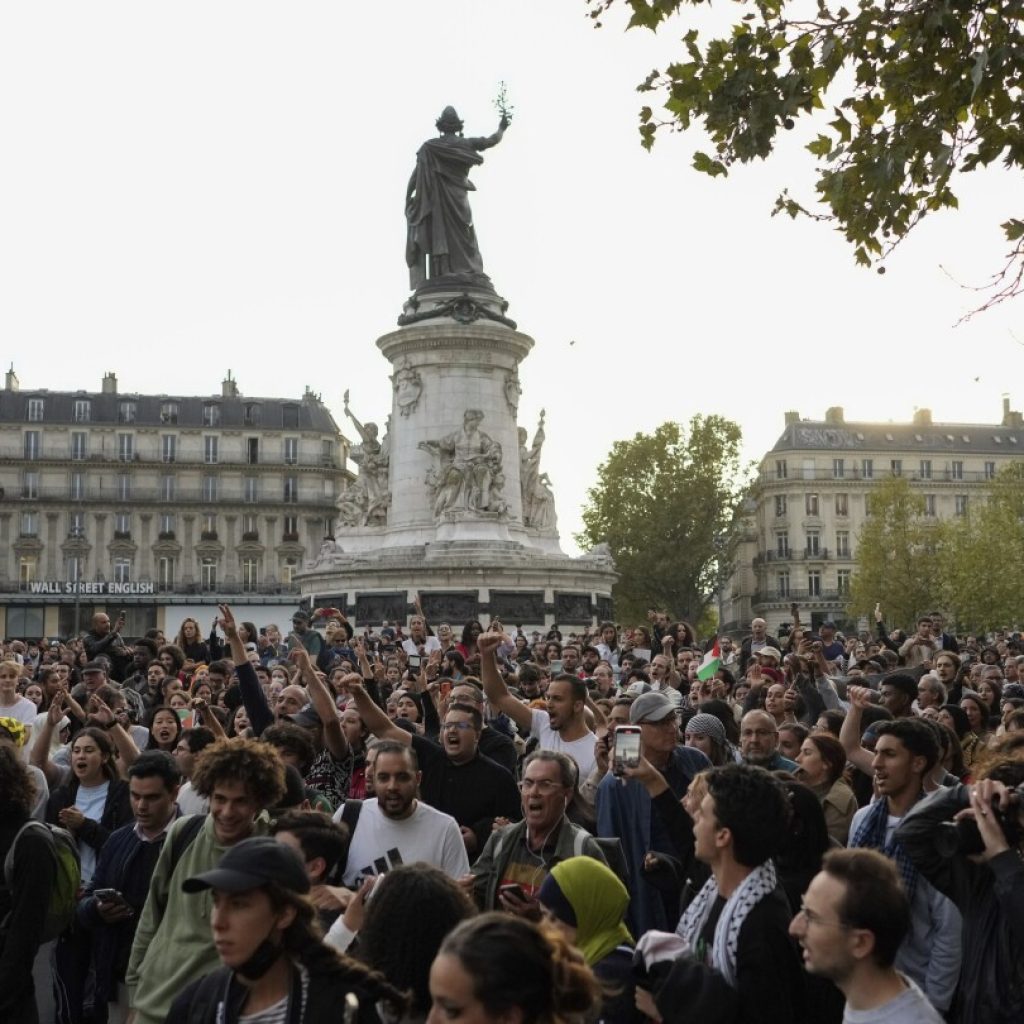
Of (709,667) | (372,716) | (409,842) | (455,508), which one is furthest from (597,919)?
(455,508)

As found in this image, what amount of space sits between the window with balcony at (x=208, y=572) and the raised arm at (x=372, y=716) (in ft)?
256

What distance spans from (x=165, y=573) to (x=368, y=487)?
1902 inches

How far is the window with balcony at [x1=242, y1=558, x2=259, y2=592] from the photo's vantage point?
8600 centimetres

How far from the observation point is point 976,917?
17.7 feet

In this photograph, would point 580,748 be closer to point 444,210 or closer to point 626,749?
point 626,749

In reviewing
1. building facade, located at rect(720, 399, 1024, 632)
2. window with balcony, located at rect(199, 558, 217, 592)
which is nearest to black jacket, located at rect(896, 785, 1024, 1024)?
window with balcony, located at rect(199, 558, 217, 592)

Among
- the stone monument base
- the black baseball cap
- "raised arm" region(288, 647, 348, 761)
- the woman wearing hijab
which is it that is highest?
the stone monument base

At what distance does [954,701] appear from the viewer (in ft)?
42.8

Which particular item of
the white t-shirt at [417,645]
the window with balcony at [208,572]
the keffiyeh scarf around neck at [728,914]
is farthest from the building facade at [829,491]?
the keffiyeh scarf around neck at [728,914]

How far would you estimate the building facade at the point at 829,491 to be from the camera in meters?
92.9

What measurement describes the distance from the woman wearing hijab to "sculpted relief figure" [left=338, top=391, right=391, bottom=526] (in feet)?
112

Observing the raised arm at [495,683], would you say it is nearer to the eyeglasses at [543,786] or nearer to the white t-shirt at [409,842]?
the white t-shirt at [409,842]

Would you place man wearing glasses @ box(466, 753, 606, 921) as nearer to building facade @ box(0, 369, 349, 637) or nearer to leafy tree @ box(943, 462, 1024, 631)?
leafy tree @ box(943, 462, 1024, 631)

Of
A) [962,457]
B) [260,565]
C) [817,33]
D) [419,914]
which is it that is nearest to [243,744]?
[419,914]
